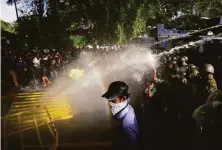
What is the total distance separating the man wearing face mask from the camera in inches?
151

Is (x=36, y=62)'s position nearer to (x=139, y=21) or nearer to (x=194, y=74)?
(x=139, y=21)

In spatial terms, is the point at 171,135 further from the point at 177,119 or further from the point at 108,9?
the point at 108,9

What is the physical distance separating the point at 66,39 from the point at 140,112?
16236mm

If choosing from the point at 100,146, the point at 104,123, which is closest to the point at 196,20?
the point at 104,123

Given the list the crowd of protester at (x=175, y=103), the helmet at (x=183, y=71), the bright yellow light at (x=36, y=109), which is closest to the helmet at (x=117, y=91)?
the crowd of protester at (x=175, y=103)

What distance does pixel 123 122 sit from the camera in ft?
12.6

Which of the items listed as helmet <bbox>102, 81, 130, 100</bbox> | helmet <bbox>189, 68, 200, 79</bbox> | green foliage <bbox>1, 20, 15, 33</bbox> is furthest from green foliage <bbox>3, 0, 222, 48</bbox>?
green foliage <bbox>1, 20, 15, 33</bbox>

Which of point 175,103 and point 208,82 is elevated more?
point 208,82

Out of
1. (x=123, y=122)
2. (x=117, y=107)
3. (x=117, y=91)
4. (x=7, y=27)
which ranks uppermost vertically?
(x=7, y=27)

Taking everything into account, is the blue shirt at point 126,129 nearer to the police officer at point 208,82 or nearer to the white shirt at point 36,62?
the police officer at point 208,82

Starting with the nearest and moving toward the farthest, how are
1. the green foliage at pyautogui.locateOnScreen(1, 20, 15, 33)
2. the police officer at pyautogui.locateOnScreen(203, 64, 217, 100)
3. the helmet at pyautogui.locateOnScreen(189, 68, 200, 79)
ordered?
the police officer at pyautogui.locateOnScreen(203, 64, 217, 100), the helmet at pyautogui.locateOnScreen(189, 68, 200, 79), the green foliage at pyautogui.locateOnScreen(1, 20, 15, 33)

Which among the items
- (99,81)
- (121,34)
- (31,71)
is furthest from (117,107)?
(31,71)

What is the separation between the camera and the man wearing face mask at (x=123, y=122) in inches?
151

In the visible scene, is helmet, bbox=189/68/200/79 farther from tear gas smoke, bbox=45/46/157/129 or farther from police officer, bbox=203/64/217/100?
tear gas smoke, bbox=45/46/157/129
